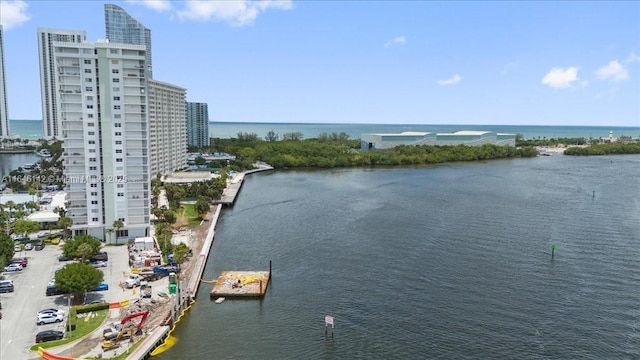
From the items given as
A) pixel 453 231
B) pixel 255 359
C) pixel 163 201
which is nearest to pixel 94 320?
pixel 255 359

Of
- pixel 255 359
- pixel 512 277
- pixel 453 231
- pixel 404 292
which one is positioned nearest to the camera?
pixel 255 359

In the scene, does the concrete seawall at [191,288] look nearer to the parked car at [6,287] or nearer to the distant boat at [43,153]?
the parked car at [6,287]

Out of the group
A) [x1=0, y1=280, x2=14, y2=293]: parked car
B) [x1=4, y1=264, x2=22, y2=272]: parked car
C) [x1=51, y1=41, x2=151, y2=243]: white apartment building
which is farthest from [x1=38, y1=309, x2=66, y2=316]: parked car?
[x1=51, y1=41, x2=151, y2=243]: white apartment building

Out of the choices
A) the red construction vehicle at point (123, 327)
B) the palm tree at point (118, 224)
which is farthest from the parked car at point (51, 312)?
the palm tree at point (118, 224)

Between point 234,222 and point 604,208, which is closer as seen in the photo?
point 234,222

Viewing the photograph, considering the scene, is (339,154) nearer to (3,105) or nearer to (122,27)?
(122,27)

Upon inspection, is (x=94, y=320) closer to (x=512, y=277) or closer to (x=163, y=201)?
(x=512, y=277)

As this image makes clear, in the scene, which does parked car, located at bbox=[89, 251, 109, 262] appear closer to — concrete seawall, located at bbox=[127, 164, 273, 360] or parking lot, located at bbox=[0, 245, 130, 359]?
parking lot, located at bbox=[0, 245, 130, 359]
